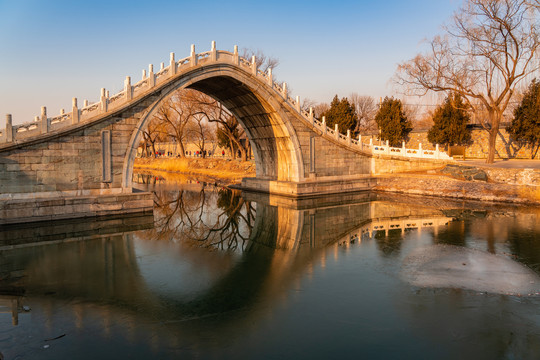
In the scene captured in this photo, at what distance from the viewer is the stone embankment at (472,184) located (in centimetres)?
2072

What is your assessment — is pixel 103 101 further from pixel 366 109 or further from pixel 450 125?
pixel 366 109

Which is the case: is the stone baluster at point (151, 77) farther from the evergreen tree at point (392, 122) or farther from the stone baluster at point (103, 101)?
the evergreen tree at point (392, 122)

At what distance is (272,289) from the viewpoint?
898 cm

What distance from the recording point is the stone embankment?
68.0 ft

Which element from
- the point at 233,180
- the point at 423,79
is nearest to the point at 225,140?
the point at 233,180

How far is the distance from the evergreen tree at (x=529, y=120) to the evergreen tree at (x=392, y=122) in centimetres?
1035

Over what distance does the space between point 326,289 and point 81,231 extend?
10430 millimetres

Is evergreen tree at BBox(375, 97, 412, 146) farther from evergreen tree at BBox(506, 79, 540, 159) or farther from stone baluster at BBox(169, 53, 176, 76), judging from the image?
stone baluster at BBox(169, 53, 176, 76)

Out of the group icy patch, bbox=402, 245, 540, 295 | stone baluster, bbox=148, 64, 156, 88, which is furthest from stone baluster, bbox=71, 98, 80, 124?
icy patch, bbox=402, 245, 540, 295

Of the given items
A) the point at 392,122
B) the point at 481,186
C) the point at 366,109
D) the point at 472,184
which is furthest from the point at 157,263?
the point at 366,109

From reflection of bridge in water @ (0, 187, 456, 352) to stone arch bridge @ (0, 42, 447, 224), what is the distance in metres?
1.40

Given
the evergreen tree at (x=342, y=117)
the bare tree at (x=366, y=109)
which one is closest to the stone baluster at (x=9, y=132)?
the evergreen tree at (x=342, y=117)

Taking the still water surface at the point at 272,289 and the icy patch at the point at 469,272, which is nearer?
the still water surface at the point at 272,289

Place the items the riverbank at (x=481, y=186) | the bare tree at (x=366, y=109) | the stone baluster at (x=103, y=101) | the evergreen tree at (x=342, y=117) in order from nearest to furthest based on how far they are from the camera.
A: 1. the stone baluster at (x=103, y=101)
2. the riverbank at (x=481, y=186)
3. the evergreen tree at (x=342, y=117)
4. the bare tree at (x=366, y=109)
